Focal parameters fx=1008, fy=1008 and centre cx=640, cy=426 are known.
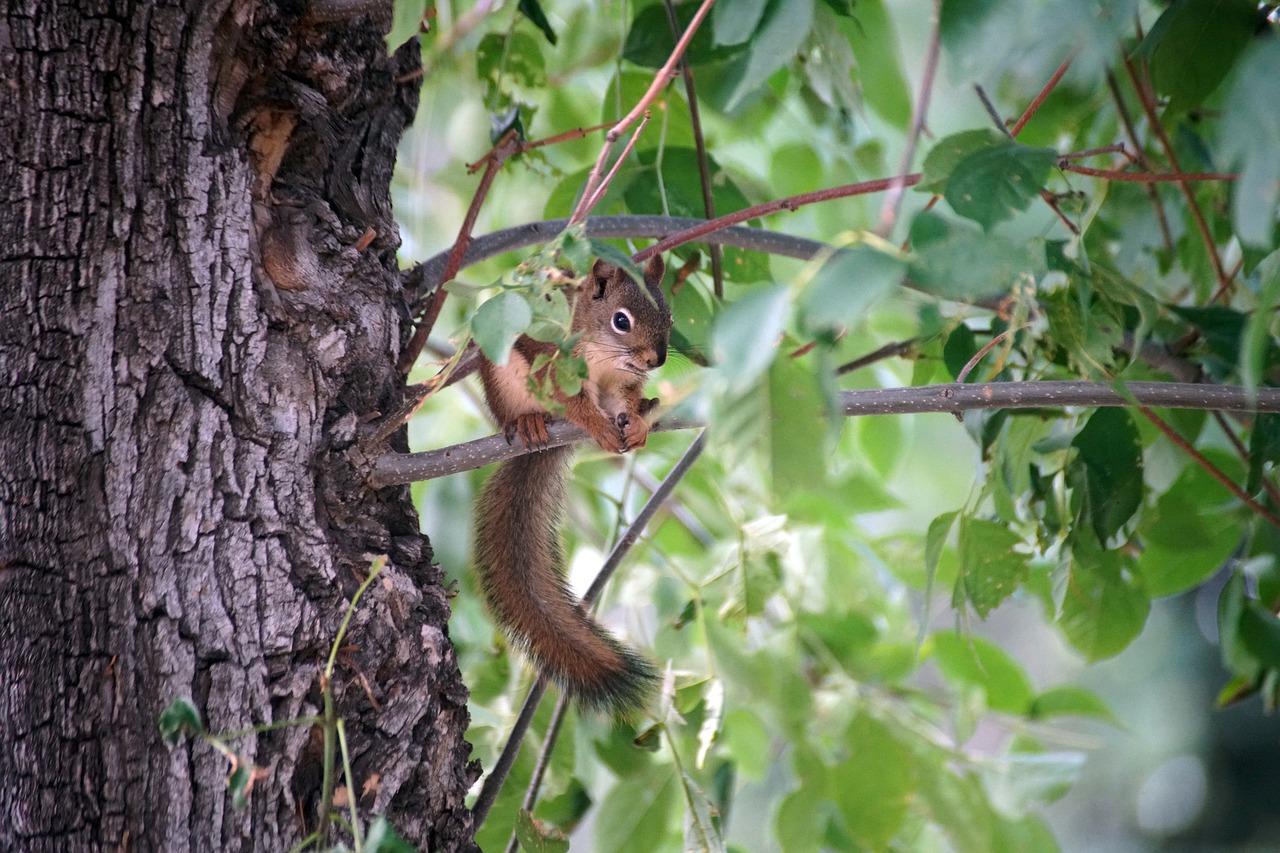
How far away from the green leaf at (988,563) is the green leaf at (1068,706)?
2.34ft

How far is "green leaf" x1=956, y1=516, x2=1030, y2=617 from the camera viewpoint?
159 centimetres

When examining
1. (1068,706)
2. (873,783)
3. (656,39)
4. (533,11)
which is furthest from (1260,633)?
(533,11)

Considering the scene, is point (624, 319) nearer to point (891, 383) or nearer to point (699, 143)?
point (699, 143)

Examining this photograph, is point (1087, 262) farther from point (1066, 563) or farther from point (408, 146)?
point (408, 146)

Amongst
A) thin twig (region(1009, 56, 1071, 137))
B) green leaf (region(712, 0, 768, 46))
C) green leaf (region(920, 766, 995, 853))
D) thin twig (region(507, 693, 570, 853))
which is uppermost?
thin twig (region(1009, 56, 1071, 137))

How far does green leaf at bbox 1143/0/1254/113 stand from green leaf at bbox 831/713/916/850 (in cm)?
129

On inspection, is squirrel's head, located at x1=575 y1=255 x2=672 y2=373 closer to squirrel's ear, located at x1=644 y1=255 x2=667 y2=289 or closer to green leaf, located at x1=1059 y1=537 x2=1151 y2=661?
squirrel's ear, located at x1=644 y1=255 x2=667 y2=289

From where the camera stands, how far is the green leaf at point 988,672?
7.26 feet

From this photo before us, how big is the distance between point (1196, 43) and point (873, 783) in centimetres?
141

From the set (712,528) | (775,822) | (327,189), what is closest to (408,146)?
(712,528)

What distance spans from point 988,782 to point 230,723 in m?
1.59

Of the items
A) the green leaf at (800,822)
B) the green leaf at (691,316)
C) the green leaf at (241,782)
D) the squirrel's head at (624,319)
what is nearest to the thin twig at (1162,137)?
the green leaf at (691,316)

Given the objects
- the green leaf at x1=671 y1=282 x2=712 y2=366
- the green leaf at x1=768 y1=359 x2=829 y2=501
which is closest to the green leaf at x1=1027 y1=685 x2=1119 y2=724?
the green leaf at x1=671 y1=282 x2=712 y2=366

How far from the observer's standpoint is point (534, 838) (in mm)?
1400
